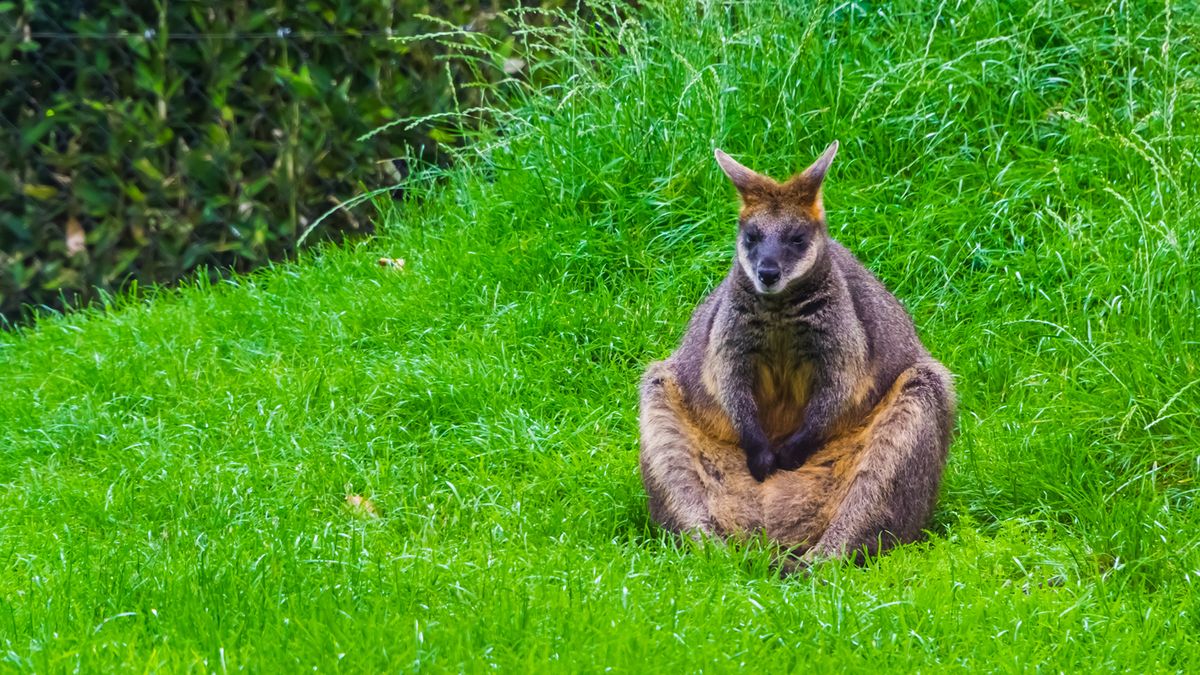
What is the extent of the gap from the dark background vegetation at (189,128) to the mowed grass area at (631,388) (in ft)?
1.58

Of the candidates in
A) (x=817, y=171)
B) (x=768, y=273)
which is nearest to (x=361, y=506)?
(x=768, y=273)

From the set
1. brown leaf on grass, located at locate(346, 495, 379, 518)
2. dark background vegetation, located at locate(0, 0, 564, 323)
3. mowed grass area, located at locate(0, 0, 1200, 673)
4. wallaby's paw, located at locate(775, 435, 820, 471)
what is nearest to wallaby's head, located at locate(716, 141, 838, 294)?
wallaby's paw, located at locate(775, 435, 820, 471)

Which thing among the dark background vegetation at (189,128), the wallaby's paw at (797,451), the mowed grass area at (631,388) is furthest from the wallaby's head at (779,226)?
the dark background vegetation at (189,128)

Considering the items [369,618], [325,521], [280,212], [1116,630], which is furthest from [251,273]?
[1116,630]

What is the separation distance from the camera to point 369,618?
13.8 feet

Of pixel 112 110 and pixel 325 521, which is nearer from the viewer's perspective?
pixel 325 521

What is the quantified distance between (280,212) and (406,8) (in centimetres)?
148

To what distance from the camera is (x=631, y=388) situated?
262 inches

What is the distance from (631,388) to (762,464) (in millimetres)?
1352

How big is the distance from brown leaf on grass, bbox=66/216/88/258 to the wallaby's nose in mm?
4778

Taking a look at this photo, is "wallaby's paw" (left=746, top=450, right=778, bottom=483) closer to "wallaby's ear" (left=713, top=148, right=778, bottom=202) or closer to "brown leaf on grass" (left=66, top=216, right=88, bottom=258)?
"wallaby's ear" (left=713, top=148, right=778, bottom=202)

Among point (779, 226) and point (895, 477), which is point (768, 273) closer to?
point (779, 226)

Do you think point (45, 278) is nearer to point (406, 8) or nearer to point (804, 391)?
point (406, 8)

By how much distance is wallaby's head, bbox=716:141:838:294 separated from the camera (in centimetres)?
534
